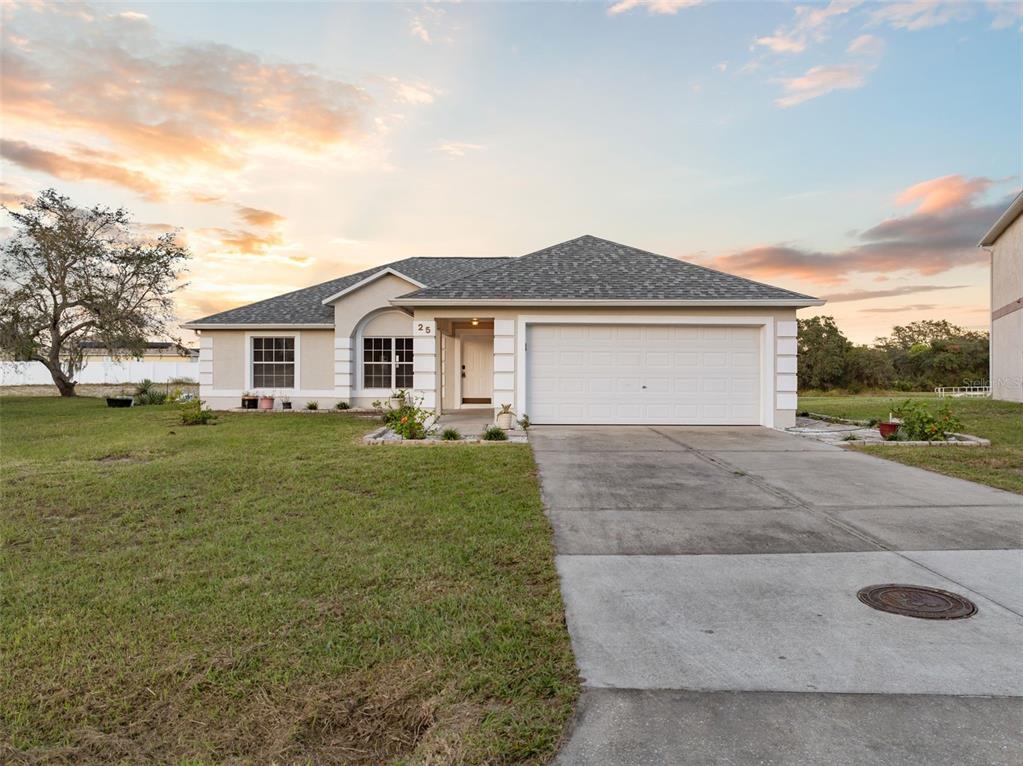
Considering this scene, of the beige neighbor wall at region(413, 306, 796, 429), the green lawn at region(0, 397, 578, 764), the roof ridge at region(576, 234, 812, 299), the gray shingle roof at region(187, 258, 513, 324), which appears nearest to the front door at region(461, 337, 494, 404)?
the gray shingle roof at region(187, 258, 513, 324)

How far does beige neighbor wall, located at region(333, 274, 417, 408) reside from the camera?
1854cm

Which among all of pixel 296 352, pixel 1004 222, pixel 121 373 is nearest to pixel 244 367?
pixel 296 352

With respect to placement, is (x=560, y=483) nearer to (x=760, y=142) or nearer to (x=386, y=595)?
(x=386, y=595)

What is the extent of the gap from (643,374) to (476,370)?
7.46 m

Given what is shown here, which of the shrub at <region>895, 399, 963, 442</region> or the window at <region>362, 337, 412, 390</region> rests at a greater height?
the window at <region>362, 337, 412, 390</region>

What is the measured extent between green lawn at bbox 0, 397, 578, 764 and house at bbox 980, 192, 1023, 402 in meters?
23.4

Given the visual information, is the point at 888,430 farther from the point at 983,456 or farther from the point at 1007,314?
the point at 1007,314

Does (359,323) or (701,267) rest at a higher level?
(701,267)

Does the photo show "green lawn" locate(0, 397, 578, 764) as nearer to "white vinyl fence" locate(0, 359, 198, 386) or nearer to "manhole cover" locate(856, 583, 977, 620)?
"manhole cover" locate(856, 583, 977, 620)

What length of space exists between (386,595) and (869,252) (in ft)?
84.9

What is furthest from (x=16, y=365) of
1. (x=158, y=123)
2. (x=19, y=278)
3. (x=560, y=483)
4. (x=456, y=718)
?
(x=456, y=718)

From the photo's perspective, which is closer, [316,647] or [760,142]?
[316,647]

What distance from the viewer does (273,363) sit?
19.5m

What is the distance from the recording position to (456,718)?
2.46 metres
